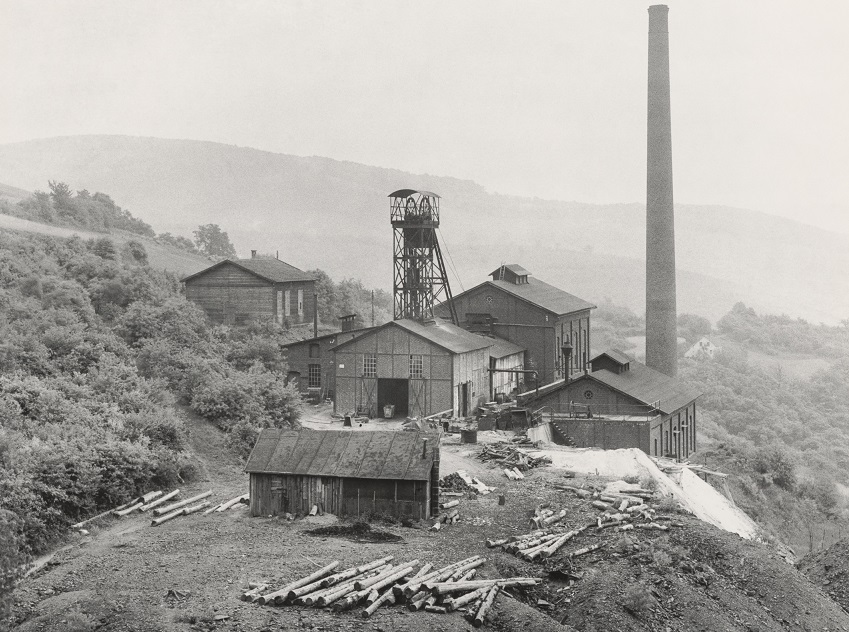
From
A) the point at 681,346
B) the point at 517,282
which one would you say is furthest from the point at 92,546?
the point at 681,346

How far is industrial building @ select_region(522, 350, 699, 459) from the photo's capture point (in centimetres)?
4106

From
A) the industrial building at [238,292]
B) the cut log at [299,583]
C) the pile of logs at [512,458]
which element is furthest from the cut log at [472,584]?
the industrial building at [238,292]

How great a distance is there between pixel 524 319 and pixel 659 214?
Answer: 11727mm

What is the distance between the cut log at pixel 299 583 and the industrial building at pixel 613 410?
890 inches

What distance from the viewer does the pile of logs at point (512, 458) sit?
32.4 metres

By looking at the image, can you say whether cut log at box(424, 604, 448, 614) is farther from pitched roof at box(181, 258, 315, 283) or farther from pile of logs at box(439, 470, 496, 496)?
pitched roof at box(181, 258, 315, 283)

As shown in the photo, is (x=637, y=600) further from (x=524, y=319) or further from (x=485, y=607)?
(x=524, y=319)

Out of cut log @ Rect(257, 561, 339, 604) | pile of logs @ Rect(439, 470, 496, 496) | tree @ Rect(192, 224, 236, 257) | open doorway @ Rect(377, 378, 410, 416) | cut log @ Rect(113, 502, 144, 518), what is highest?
tree @ Rect(192, 224, 236, 257)

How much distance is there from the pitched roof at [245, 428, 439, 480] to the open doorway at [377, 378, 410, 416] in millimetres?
16812

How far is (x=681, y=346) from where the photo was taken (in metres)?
118

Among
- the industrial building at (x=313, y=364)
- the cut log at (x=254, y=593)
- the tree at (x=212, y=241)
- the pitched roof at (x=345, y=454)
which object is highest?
the tree at (x=212, y=241)

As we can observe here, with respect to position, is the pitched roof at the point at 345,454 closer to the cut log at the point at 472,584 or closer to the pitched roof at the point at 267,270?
the cut log at the point at 472,584

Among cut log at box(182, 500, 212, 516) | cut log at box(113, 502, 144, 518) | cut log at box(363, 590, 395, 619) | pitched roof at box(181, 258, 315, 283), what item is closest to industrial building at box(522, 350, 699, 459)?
pitched roof at box(181, 258, 315, 283)

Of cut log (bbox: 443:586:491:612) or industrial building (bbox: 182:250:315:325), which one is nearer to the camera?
cut log (bbox: 443:586:491:612)
